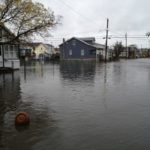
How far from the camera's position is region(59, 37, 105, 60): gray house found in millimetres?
80875

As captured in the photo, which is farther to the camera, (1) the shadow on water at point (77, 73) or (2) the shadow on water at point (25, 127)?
(1) the shadow on water at point (77, 73)

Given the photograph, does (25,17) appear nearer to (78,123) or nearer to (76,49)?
(78,123)

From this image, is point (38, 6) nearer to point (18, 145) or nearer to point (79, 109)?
point (79, 109)

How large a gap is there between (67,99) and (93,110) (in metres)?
2.59

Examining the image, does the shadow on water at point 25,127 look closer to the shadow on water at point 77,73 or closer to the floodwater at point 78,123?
the floodwater at point 78,123

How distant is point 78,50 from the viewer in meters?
81.7

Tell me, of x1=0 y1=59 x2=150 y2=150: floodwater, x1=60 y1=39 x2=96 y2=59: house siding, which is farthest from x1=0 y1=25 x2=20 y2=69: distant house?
x1=60 y1=39 x2=96 y2=59: house siding

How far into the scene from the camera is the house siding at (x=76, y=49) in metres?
81.0

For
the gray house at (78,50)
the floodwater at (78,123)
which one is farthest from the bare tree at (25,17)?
the gray house at (78,50)

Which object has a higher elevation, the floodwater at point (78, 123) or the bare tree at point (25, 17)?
the bare tree at point (25, 17)

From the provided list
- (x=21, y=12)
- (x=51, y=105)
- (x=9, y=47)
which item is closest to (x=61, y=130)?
(x=51, y=105)

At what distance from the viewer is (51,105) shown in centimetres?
1118

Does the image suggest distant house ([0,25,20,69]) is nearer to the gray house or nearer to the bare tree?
the bare tree

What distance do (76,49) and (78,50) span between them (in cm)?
67
